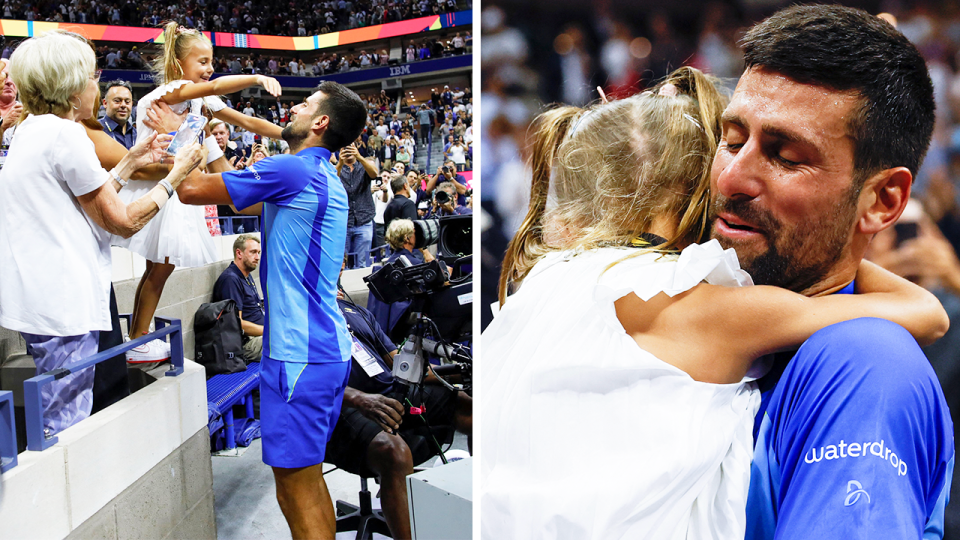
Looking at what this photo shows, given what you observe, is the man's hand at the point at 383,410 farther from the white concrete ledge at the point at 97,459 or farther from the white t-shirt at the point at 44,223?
the white t-shirt at the point at 44,223

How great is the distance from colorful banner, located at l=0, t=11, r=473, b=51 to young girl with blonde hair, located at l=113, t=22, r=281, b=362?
606cm

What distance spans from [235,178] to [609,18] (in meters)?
1.27

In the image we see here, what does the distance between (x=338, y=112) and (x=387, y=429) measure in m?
1.12

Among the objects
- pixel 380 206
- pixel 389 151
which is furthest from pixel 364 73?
pixel 380 206

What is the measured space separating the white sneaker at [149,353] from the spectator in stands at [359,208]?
5.97ft

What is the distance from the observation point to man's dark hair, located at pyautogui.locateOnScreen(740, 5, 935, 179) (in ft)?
2.54

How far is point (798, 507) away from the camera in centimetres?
75

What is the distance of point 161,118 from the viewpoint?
209 centimetres

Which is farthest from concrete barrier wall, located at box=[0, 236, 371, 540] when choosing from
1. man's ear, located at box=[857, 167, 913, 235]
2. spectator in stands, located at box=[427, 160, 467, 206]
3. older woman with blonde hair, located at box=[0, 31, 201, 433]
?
spectator in stands, located at box=[427, 160, 467, 206]

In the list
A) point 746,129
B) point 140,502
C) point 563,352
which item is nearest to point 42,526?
point 140,502

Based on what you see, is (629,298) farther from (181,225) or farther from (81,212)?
(181,225)

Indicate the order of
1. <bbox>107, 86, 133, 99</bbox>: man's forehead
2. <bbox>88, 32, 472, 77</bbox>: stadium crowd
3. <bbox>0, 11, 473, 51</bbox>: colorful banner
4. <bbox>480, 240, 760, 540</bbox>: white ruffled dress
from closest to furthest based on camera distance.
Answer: <bbox>480, 240, 760, 540</bbox>: white ruffled dress
<bbox>107, 86, 133, 99</bbox>: man's forehead
<bbox>0, 11, 473, 51</bbox>: colorful banner
<bbox>88, 32, 472, 77</bbox>: stadium crowd

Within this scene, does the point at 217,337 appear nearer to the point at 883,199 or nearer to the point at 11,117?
the point at 11,117

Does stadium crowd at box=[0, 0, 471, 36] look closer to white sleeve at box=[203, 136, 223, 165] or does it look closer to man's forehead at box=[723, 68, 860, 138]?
white sleeve at box=[203, 136, 223, 165]
